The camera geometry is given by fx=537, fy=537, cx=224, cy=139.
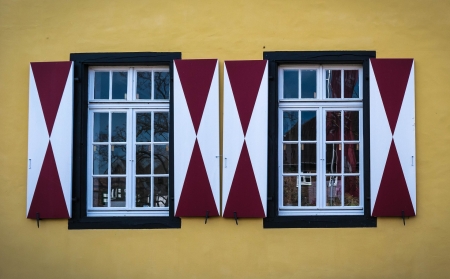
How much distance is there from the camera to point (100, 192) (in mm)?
5379

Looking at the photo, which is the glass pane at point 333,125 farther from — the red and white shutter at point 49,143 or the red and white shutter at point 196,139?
the red and white shutter at point 49,143

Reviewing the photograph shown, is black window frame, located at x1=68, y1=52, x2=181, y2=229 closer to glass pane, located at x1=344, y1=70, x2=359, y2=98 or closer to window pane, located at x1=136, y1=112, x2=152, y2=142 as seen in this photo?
window pane, located at x1=136, y1=112, x2=152, y2=142

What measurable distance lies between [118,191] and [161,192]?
1.42ft

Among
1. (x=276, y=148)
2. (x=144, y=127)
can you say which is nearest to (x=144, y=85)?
(x=144, y=127)

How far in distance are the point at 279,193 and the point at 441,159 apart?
1.60 metres

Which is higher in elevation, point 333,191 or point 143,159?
point 143,159

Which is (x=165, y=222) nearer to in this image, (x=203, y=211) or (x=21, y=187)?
(x=203, y=211)

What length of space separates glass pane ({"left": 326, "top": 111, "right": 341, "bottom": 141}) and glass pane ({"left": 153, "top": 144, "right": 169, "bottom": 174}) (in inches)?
63.8

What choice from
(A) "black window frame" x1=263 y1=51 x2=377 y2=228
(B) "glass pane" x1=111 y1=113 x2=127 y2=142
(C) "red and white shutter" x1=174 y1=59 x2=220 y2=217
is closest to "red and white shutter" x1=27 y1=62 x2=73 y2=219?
(B) "glass pane" x1=111 y1=113 x2=127 y2=142

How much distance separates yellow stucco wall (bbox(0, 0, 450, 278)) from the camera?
518 cm

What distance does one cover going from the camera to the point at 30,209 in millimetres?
5184

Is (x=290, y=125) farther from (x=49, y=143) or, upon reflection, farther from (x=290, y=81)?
(x=49, y=143)

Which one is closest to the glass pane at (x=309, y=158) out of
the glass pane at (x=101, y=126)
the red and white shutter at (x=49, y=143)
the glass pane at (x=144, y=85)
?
the glass pane at (x=144, y=85)
